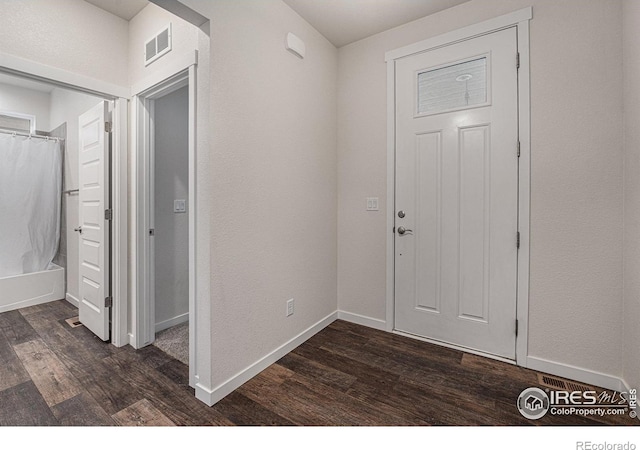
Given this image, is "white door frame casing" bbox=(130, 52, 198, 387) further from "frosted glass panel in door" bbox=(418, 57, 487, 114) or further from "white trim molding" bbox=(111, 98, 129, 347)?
"frosted glass panel in door" bbox=(418, 57, 487, 114)

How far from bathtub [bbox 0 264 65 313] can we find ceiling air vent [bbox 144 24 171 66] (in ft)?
9.63

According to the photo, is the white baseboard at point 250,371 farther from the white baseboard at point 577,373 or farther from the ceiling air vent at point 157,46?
the ceiling air vent at point 157,46

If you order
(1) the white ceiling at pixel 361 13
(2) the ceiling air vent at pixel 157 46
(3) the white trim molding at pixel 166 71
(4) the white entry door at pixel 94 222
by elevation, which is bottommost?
(4) the white entry door at pixel 94 222

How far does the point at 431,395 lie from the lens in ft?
5.61

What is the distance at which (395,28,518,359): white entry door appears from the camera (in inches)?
81.0

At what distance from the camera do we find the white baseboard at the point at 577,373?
1.73 meters

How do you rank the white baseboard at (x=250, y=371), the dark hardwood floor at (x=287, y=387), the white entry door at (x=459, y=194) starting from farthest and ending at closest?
the white entry door at (x=459, y=194), the white baseboard at (x=250, y=371), the dark hardwood floor at (x=287, y=387)

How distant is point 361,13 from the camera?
2.28 metres

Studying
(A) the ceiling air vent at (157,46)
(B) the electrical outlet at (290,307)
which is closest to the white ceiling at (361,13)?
(A) the ceiling air vent at (157,46)

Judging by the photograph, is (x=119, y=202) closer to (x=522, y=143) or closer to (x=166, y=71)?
(x=166, y=71)

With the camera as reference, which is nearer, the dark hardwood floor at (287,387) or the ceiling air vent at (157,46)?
the dark hardwood floor at (287,387)

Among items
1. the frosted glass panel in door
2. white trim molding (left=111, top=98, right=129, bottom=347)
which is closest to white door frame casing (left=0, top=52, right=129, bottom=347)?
white trim molding (left=111, top=98, right=129, bottom=347)

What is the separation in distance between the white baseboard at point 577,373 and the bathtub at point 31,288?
4.92 m

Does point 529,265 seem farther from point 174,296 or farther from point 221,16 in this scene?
point 174,296
